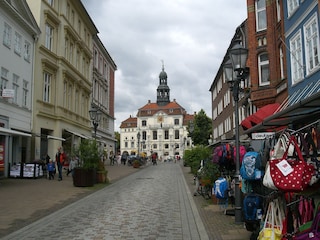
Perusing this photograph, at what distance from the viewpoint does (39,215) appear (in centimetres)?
1009

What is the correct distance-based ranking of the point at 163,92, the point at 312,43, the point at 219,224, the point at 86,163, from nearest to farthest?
the point at 219,224 → the point at 312,43 → the point at 86,163 → the point at 163,92

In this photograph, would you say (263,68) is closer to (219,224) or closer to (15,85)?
(219,224)

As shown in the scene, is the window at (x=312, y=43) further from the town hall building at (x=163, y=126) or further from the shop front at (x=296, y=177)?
the town hall building at (x=163, y=126)

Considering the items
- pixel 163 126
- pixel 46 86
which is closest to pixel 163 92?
pixel 163 126

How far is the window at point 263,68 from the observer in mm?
21983

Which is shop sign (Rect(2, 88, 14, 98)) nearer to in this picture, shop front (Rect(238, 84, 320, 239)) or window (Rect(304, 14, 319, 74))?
window (Rect(304, 14, 319, 74))

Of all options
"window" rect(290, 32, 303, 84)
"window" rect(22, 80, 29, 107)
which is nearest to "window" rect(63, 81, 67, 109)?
"window" rect(22, 80, 29, 107)

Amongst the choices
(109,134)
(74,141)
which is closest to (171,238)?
(74,141)

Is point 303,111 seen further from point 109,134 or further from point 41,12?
point 109,134

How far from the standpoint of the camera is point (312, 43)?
579 inches

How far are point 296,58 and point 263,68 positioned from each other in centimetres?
599

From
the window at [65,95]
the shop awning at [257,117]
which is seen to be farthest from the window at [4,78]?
the shop awning at [257,117]

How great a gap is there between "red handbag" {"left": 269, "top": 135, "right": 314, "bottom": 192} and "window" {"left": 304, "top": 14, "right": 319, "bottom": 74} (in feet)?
35.1

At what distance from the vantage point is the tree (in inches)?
2928
